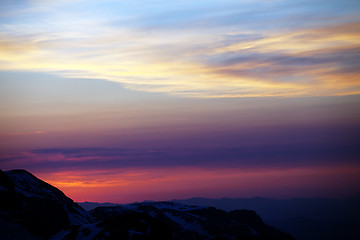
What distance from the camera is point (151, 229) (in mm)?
181000

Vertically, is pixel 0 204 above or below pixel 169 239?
above

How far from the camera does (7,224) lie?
192375 millimetres

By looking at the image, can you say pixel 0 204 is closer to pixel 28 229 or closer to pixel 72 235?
pixel 28 229

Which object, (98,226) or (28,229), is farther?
(28,229)

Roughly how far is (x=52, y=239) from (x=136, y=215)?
4524 centimetres

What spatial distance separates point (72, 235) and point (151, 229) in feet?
119

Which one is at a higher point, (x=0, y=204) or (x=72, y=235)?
(x=0, y=204)

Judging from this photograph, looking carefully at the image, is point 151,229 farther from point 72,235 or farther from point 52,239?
point 52,239

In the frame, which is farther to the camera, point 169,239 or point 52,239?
point 52,239

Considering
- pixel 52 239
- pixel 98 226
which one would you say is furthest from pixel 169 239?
pixel 52 239

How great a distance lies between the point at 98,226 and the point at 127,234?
1805 cm

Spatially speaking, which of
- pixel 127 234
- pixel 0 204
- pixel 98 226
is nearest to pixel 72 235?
pixel 98 226

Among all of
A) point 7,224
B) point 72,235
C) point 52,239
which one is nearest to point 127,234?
point 72,235

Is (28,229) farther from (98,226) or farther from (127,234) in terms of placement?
(127,234)
